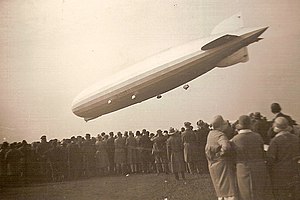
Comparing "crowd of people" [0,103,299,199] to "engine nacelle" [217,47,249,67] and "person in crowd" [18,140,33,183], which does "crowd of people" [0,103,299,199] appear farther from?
"engine nacelle" [217,47,249,67]

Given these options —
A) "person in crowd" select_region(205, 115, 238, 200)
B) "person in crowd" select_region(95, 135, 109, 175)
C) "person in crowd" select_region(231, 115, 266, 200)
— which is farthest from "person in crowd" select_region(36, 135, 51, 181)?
"person in crowd" select_region(231, 115, 266, 200)

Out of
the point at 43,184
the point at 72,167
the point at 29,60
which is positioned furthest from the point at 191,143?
the point at 29,60

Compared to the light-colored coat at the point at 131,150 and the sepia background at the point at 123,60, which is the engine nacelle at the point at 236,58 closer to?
the sepia background at the point at 123,60

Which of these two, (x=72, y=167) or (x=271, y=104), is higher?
(x=271, y=104)

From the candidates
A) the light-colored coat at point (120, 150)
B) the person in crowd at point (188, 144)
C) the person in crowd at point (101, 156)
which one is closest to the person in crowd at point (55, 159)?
the person in crowd at point (101, 156)

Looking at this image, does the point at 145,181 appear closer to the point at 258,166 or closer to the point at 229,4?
the point at 258,166

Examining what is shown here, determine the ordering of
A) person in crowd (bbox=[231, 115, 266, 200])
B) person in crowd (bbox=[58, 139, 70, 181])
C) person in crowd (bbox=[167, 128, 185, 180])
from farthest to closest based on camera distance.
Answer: person in crowd (bbox=[58, 139, 70, 181])
person in crowd (bbox=[167, 128, 185, 180])
person in crowd (bbox=[231, 115, 266, 200])
